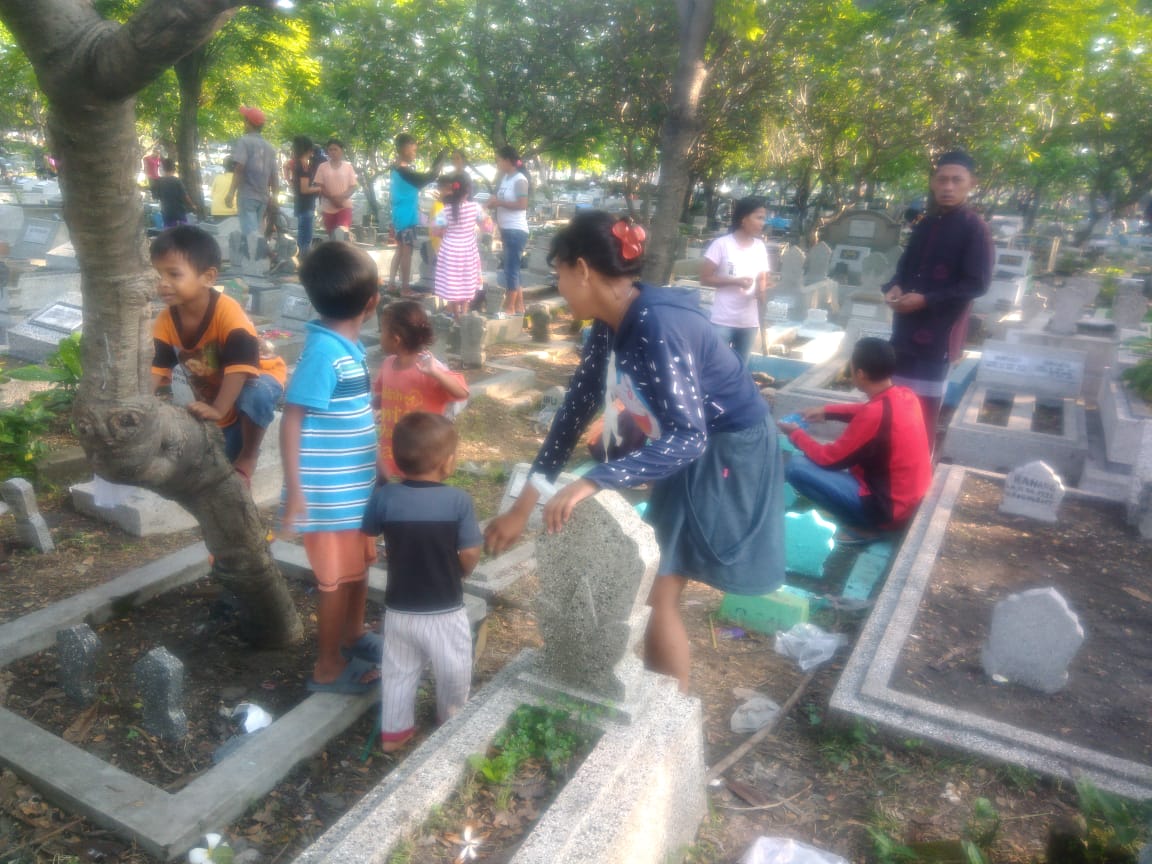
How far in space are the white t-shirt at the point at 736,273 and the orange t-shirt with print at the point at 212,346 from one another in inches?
159

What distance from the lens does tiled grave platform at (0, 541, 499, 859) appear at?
2.09 m

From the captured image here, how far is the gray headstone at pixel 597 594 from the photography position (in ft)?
6.76

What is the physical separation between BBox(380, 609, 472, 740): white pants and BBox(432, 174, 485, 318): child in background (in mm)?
6029

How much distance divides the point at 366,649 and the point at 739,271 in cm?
427

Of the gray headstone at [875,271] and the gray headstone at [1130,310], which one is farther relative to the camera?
the gray headstone at [875,271]

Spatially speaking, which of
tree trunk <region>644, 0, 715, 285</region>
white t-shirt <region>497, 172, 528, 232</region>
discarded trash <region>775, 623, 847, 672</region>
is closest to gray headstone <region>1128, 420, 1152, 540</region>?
discarded trash <region>775, 623, 847, 672</region>

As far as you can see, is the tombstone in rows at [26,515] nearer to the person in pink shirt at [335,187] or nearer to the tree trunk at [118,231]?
the tree trunk at [118,231]

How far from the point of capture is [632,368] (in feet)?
7.13

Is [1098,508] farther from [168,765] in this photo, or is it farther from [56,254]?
[56,254]

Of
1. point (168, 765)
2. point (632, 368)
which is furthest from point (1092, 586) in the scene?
point (168, 765)

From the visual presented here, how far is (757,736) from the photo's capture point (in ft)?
9.28

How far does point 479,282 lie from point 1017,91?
15580mm

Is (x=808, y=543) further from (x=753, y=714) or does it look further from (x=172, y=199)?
(x=172, y=199)

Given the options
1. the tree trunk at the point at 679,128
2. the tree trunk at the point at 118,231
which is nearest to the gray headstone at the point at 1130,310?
the tree trunk at the point at 679,128
